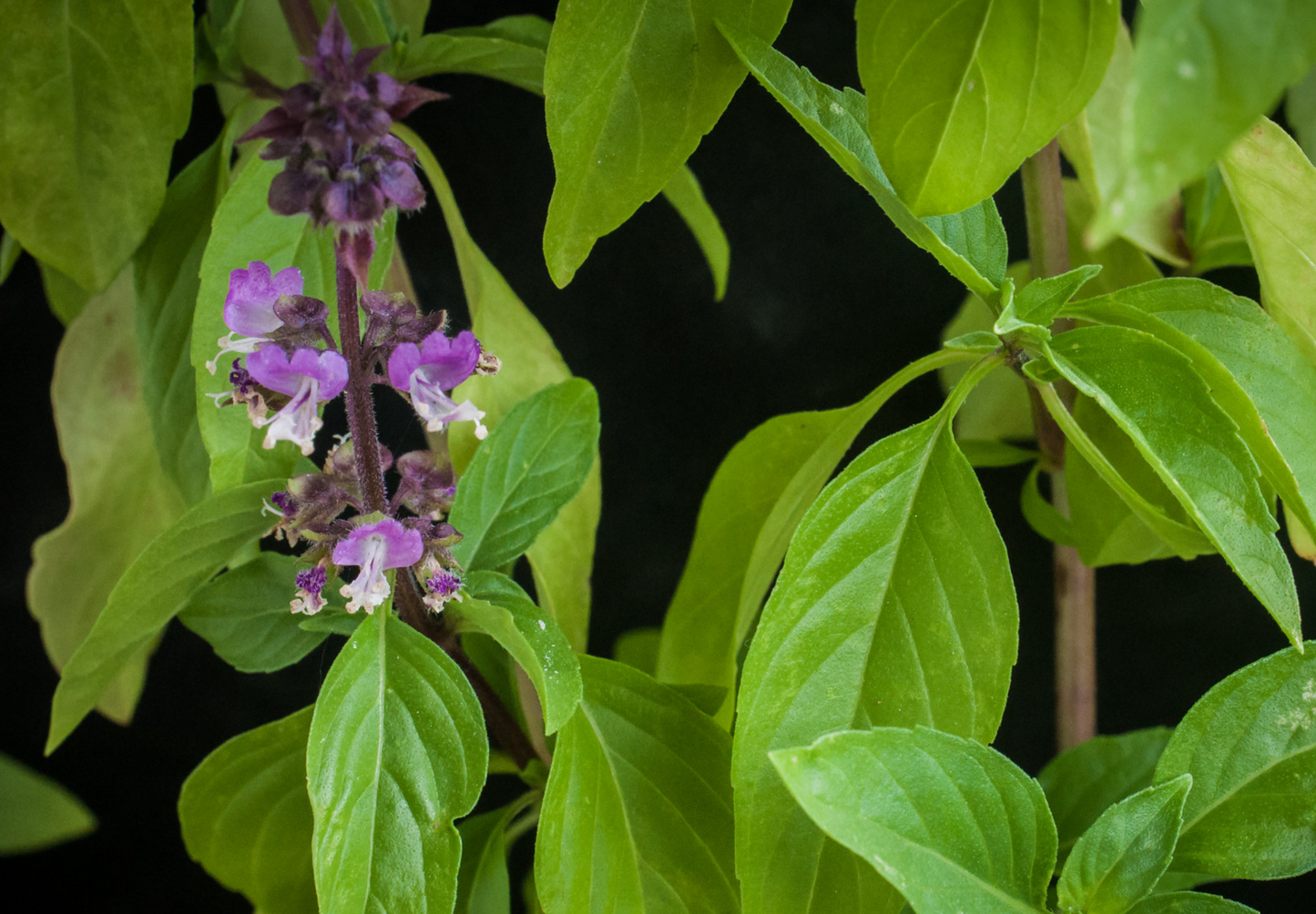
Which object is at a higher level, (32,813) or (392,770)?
(392,770)

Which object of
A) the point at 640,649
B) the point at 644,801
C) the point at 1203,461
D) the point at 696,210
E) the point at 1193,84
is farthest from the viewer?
the point at 640,649

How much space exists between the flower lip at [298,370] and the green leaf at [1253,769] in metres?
0.32

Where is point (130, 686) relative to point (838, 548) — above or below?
below

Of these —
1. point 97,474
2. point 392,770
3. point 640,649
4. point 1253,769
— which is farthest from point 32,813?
point 1253,769

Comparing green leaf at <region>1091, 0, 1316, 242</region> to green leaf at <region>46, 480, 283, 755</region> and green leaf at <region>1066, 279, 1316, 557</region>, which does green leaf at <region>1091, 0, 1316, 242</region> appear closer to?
green leaf at <region>1066, 279, 1316, 557</region>

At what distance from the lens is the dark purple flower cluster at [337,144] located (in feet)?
1.04

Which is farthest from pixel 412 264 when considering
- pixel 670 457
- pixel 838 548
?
pixel 838 548

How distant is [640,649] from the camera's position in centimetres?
75

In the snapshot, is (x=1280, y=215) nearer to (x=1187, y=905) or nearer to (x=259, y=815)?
(x=1187, y=905)

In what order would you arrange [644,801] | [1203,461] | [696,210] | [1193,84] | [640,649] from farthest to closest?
[640,649] → [696,210] → [644,801] → [1203,461] → [1193,84]

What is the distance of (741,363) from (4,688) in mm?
666

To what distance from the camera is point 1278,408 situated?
14.4 inches

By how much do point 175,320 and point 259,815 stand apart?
0.23m

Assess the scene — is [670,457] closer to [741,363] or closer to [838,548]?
[741,363]
